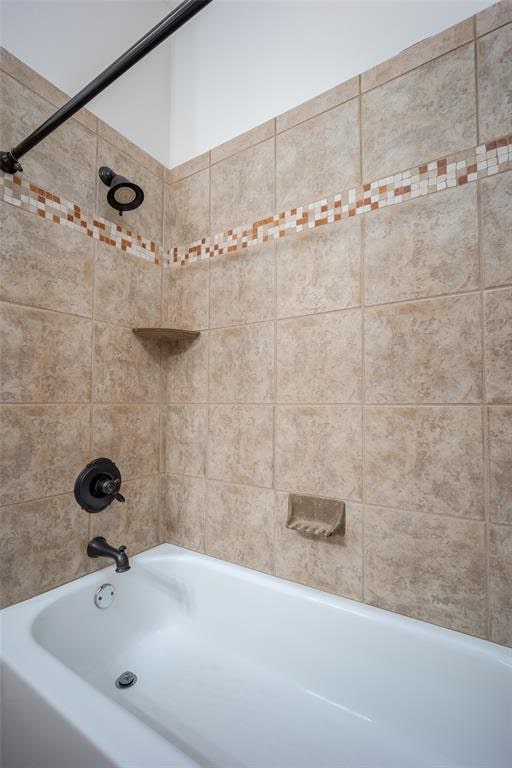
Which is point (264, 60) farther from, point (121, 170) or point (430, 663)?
point (430, 663)

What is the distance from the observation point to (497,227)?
0.98m

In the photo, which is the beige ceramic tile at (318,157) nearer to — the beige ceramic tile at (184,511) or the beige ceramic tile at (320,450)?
the beige ceramic tile at (320,450)

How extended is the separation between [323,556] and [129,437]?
85cm

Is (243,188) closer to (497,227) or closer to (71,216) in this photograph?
(71,216)

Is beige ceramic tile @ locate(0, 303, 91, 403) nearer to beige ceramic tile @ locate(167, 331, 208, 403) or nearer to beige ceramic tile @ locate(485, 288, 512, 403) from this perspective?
beige ceramic tile @ locate(167, 331, 208, 403)

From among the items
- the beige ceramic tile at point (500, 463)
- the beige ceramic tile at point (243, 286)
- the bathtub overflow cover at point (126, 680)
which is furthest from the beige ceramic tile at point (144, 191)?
the bathtub overflow cover at point (126, 680)

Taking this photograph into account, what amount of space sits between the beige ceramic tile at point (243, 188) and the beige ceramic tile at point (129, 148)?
28 cm

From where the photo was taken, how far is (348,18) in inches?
49.3

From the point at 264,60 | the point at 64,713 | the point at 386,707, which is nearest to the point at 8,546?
the point at 64,713

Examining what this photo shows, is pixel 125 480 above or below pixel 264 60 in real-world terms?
below

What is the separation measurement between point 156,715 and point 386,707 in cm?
66

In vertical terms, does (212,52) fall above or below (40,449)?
above

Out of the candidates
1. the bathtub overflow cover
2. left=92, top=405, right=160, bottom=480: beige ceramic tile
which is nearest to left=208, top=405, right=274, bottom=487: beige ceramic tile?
left=92, top=405, right=160, bottom=480: beige ceramic tile

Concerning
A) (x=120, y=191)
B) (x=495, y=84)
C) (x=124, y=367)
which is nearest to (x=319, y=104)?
(x=495, y=84)
